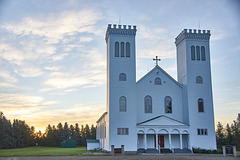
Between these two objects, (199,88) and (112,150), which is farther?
(199,88)

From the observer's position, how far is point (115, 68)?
36.4m

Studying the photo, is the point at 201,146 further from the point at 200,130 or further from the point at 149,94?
the point at 149,94

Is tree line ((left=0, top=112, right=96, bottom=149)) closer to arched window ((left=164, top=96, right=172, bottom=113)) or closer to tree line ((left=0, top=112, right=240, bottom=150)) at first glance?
tree line ((left=0, top=112, right=240, bottom=150))

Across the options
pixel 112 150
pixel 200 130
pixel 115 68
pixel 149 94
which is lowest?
pixel 112 150

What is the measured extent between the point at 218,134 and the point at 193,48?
98.2 ft

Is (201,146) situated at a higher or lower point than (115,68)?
lower

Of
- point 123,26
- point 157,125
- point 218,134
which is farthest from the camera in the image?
point 218,134

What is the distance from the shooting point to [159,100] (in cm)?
3800

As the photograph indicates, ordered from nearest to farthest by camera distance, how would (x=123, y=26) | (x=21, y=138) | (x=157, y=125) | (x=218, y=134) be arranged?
(x=157, y=125)
(x=123, y=26)
(x=218, y=134)
(x=21, y=138)


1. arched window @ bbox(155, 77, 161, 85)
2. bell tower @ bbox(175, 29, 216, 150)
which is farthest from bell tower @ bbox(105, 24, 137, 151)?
bell tower @ bbox(175, 29, 216, 150)

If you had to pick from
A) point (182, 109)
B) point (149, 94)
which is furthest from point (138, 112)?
point (182, 109)

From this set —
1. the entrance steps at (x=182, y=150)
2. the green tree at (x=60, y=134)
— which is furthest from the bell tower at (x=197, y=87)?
the green tree at (x=60, y=134)

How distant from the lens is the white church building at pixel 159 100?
35.2 m

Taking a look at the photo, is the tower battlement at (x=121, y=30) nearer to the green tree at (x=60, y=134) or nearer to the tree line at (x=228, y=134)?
the tree line at (x=228, y=134)
